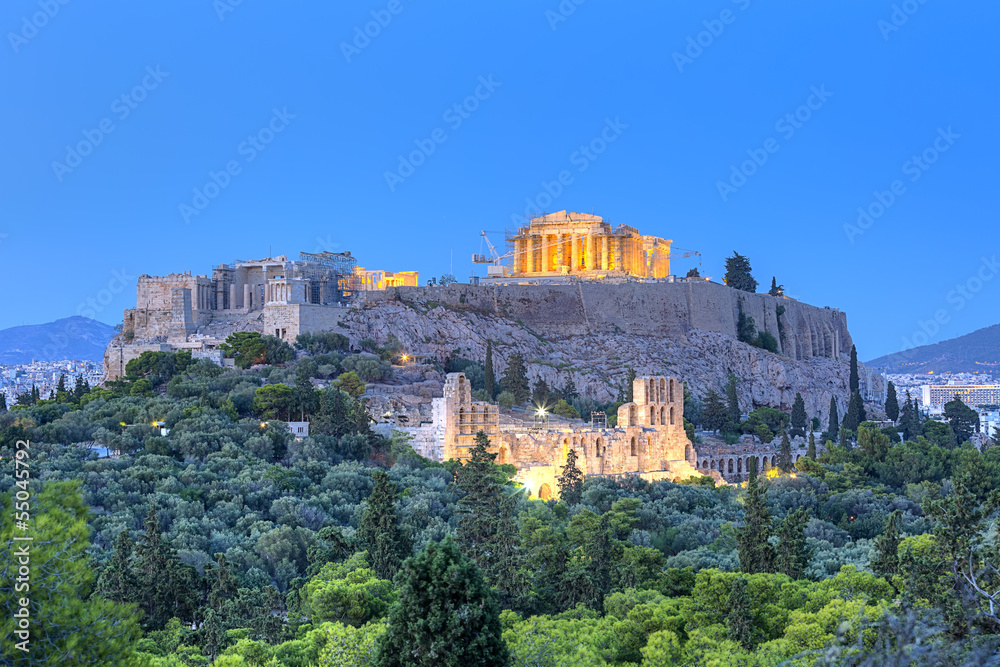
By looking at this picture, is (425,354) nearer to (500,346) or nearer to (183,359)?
(500,346)

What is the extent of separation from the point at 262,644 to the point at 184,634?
2.73 metres

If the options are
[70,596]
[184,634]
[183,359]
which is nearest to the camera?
[70,596]

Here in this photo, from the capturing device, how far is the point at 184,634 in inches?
848

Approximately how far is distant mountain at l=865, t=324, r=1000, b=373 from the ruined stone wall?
105m

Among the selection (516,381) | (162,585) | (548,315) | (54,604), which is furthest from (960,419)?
(54,604)

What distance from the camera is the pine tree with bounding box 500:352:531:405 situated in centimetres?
5297

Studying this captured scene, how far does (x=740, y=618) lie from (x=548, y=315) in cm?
4790

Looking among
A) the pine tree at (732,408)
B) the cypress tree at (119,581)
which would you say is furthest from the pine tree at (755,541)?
the pine tree at (732,408)

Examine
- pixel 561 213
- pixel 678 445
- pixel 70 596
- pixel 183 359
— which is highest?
pixel 561 213

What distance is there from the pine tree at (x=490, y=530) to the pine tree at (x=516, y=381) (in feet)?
63.6

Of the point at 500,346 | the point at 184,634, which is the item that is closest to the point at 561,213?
the point at 500,346

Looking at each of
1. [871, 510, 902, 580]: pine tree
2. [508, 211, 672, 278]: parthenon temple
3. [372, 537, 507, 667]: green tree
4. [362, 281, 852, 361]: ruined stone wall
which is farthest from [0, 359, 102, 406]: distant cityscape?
[372, 537, 507, 667]: green tree

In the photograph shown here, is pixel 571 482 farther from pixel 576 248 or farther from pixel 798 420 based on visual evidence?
pixel 576 248

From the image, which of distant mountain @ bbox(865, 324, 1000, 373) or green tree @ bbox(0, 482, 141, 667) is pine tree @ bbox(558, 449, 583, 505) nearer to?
green tree @ bbox(0, 482, 141, 667)
